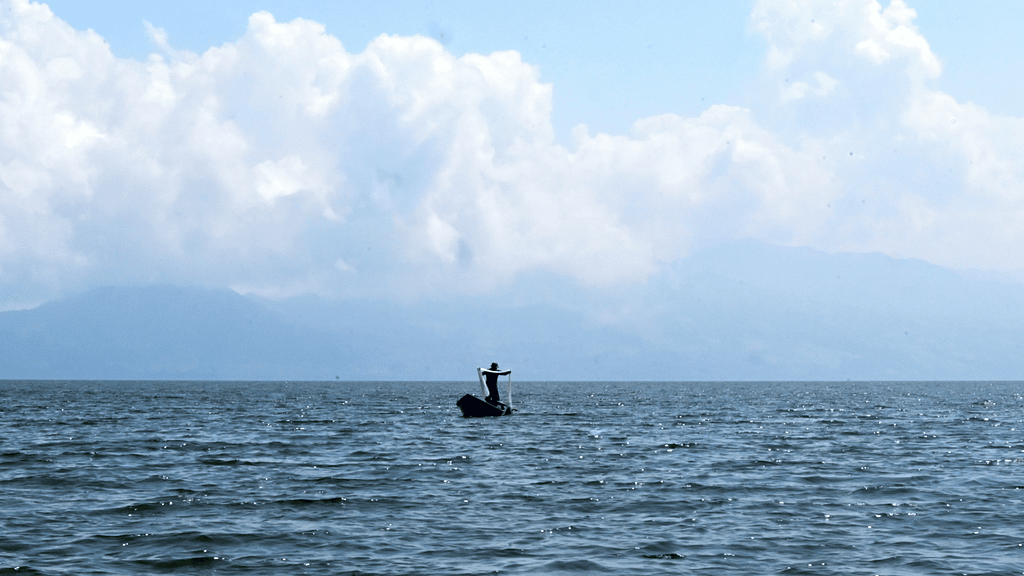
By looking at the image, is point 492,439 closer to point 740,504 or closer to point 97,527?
point 740,504

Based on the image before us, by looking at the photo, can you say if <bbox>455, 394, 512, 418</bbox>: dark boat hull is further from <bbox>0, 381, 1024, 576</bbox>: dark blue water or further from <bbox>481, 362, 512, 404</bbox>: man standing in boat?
<bbox>0, 381, 1024, 576</bbox>: dark blue water

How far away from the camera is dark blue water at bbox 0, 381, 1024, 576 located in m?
14.6

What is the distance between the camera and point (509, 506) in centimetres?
1931

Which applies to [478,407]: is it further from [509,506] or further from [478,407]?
[509,506]

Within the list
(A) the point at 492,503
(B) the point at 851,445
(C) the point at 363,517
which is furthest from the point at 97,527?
(B) the point at 851,445

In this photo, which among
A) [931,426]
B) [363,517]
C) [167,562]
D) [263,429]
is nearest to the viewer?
[167,562]

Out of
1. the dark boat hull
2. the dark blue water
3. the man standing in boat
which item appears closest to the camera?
the dark blue water

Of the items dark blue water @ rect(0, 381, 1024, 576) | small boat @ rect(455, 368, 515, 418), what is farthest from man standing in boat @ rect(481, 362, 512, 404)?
dark blue water @ rect(0, 381, 1024, 576)

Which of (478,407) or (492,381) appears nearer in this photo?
(492,381)

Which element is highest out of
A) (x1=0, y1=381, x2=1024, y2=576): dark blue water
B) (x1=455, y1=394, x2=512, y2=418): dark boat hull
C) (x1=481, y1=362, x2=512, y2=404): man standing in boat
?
(x1=481, y1=362, x2=512, y2=404): man standing in boat

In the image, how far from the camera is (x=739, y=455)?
98.3ft

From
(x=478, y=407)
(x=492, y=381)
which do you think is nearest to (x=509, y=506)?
(x=492, y=381)

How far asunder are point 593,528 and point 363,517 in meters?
4.59

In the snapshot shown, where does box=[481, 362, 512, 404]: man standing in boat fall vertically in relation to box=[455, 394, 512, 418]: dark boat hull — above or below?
above
